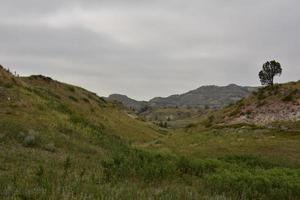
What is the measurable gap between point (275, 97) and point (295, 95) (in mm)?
3360

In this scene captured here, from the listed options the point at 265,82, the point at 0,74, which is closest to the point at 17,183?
the point at 0,74

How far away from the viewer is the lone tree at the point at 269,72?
75.8 m

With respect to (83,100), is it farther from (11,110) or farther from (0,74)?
(11,110)

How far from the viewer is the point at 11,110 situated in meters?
31.0

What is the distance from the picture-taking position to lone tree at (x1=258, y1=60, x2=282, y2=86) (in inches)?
2985

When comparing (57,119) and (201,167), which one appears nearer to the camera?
(201,167)

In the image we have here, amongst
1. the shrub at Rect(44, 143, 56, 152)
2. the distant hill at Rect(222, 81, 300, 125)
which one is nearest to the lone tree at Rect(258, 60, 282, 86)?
the distant hill at Rect(222, 81, 300, 125)

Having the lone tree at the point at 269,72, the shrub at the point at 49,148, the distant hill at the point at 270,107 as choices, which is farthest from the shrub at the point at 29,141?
the lone tree at the point at 269,72

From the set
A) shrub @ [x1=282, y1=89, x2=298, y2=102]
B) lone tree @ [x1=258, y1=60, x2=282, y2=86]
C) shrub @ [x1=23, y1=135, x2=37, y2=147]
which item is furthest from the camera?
lone tree @ [x1=258, y1=60, x2=282, y2=86]

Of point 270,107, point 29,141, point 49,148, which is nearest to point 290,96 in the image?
point 270,107

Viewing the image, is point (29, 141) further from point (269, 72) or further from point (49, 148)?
point (269, 72)

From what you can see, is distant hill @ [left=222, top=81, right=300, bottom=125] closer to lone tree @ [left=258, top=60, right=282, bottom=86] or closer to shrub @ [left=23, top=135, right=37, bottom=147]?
lone tree @ [left=258, top=60, right=282, bottom=86]

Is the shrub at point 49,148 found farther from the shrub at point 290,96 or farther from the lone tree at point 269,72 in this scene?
the lone tree at point 269,72

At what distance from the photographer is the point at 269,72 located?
252ft
